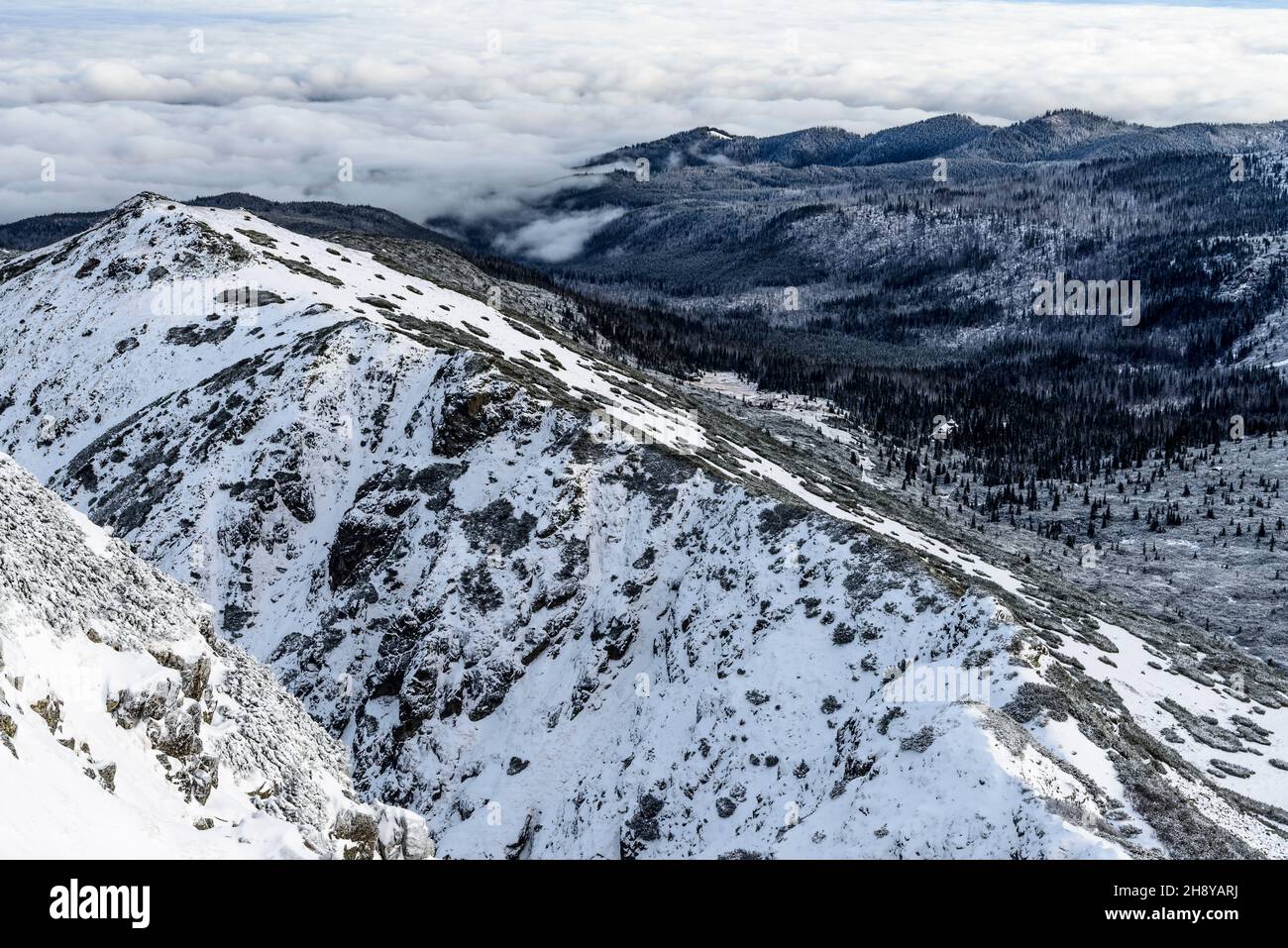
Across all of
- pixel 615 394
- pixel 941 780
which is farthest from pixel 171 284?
pixel 941 780

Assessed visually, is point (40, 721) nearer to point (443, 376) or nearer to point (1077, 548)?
point (443, 376)

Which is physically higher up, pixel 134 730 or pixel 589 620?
pixel 134 730

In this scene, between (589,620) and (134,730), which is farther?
(589,620)

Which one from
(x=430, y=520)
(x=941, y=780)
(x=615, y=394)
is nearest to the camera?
(x=941, y=780)

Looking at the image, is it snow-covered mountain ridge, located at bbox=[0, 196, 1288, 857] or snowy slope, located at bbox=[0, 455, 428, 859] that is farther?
snow-covered mountain ridge, located at bbox=[0, 196, 1288, 857]
